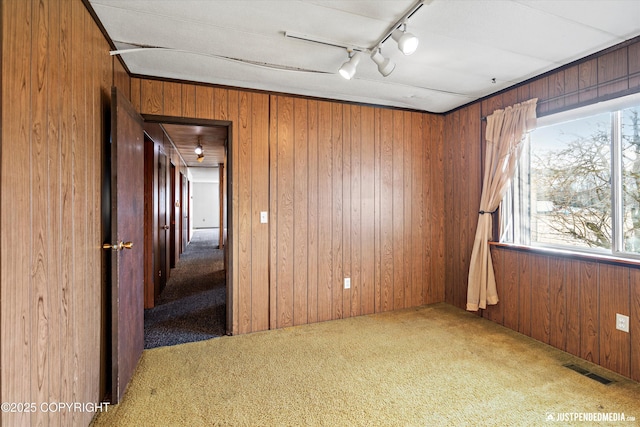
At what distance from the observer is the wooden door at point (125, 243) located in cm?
192

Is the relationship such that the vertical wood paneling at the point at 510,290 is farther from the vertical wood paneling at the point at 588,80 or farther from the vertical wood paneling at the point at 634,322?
the vertical wood paneling at the point at 588,80

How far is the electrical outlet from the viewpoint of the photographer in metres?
2.20

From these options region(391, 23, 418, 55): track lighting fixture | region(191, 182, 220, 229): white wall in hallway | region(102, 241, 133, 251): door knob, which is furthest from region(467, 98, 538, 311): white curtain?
region(191, 182, 220, 229): white wall in hallway

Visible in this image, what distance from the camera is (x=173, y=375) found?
89.0 inches

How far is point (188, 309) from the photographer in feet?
12.2

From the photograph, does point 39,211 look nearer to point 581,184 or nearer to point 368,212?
point 368,212

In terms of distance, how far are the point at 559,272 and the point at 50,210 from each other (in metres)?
3.51

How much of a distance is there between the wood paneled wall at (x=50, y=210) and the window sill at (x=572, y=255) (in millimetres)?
3442

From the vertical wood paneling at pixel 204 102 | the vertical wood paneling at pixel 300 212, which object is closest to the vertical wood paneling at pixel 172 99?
the vertical wood paneling at pixel 204 102

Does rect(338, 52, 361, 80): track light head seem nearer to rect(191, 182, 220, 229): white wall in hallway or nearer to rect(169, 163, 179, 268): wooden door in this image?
rect(169, 163, 179, 268): wooden door

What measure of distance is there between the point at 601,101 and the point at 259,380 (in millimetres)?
3320

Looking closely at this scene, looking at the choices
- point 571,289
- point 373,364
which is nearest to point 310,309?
point 373,364

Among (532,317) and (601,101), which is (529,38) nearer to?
(601,101)

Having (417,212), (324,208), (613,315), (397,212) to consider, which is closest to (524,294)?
(613,315)
